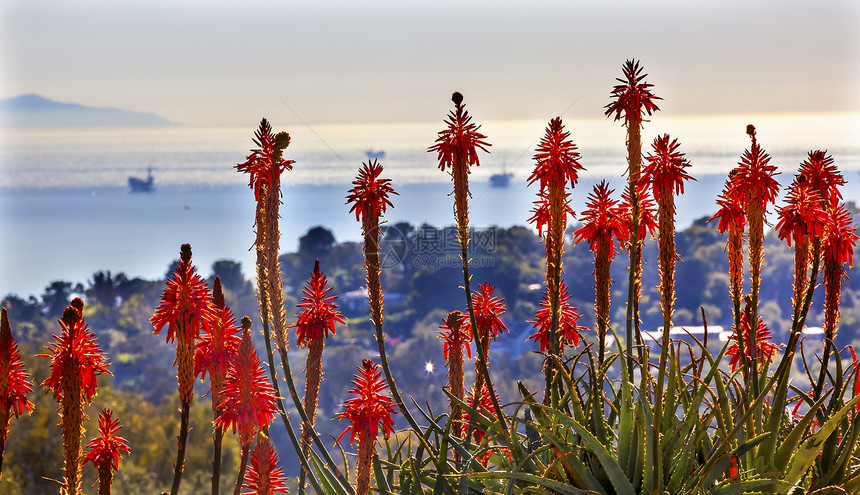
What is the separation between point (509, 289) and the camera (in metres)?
29.9

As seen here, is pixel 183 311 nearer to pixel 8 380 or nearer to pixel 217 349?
pixel 217 349

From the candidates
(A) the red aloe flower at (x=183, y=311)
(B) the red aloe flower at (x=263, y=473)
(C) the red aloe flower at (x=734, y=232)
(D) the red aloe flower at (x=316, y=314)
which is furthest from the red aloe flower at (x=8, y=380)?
(C) the red aloe flower at (x=734, y=232)

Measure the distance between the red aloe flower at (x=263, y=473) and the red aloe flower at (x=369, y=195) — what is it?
50.1 inches

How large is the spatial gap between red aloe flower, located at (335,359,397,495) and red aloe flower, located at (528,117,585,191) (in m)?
1.29

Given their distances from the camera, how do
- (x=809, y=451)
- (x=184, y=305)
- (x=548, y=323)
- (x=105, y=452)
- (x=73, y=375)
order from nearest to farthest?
1. (x=809, y=451)
2. (x=73, y=375)
3. (x=184, y=305)
4. (x=105, y=452)
5. (x=548, y=323)

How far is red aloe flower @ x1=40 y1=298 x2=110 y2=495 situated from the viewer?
136 inches

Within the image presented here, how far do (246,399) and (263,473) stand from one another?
1.62 feet

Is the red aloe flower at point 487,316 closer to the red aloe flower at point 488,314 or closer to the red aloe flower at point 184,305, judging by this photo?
the red aloe flower at point 488,314

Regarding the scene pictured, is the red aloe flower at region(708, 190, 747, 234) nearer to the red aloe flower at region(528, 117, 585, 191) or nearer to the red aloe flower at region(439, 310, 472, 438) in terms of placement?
the red aloe flower at region(528, 117, 585, 191)

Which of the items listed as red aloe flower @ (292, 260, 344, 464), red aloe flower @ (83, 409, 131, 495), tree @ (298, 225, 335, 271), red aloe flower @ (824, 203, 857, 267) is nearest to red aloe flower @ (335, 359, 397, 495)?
red aloe flower @ (292, 260, 344, 464)

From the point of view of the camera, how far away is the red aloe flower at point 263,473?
13.7 ft

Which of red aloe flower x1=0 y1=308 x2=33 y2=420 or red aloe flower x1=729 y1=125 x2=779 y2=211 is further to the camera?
red aloe flower x1=729 y1=125 x2=779 y2=211

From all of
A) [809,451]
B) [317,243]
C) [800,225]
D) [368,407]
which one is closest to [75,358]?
[368,407]

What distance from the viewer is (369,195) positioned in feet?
13.4
